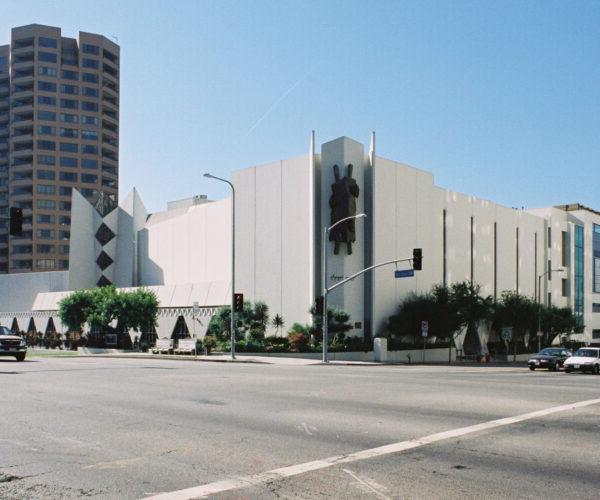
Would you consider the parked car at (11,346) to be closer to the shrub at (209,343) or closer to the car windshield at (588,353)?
the shrub at (209,343)

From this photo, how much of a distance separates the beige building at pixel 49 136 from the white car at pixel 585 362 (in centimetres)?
10497

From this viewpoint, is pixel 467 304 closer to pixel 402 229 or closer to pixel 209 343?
pixel 402 229

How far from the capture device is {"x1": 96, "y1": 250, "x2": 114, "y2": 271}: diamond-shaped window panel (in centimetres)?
8500

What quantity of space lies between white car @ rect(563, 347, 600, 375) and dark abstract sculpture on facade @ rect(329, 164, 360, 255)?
22.5 metres

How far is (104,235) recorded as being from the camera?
85.7 metres

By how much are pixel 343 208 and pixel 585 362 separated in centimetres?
2438

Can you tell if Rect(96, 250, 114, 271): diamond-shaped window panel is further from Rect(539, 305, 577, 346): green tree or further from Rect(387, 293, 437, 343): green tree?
Rect(539, 305, 577, 346): green tree

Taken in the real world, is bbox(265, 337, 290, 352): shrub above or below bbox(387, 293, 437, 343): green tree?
below

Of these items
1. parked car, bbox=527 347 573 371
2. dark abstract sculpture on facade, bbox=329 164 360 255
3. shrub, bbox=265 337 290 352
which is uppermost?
dark abstract sculpture on facade, bbox=329 164 360 255

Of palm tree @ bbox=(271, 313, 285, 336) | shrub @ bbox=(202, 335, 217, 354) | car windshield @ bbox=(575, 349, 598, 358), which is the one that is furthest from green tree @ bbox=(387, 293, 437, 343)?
car windshield @ bbox=(575, 349, 598, 358)

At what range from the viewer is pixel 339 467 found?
8148mm

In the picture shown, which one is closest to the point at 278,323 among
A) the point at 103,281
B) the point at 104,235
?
the point at 103,281

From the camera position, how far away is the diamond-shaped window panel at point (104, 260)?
85000mm

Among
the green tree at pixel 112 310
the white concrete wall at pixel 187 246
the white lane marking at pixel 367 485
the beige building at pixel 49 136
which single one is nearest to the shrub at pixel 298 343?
the white concrete wall at pixel 187 246
